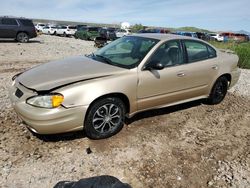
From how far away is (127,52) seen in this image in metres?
5.05

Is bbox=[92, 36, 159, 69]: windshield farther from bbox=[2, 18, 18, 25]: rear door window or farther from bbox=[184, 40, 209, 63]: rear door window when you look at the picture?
bbox=[2, 18, 18, 25]: rear door window

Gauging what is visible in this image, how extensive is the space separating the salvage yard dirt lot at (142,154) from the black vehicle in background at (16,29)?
15.7 m

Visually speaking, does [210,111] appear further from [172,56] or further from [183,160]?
[183,160]

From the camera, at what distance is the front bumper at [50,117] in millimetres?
3666

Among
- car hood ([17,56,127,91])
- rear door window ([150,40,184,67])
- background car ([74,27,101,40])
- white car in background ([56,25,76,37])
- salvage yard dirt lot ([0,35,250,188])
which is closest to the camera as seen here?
salvage yard dirt lot ([0,35,250,188])

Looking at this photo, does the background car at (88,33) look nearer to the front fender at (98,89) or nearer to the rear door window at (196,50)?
the rear door window at (196,50)

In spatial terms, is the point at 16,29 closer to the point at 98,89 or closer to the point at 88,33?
the point at 88,33

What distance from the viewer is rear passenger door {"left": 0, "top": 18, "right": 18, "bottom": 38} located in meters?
19.0

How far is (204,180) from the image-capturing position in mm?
3488

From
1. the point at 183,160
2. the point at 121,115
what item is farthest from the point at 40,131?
the point at 183,160

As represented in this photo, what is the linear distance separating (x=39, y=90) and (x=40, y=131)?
23.0 inches

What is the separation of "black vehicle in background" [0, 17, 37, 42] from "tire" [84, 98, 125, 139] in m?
17.6

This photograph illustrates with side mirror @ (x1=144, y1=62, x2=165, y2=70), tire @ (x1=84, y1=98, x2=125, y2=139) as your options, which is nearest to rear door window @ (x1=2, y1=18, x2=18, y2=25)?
side mirror @ (x1=144, y1=62, x2=165, y2=70)

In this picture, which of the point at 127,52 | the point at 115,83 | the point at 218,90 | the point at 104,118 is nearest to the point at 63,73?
the point at 115,83
